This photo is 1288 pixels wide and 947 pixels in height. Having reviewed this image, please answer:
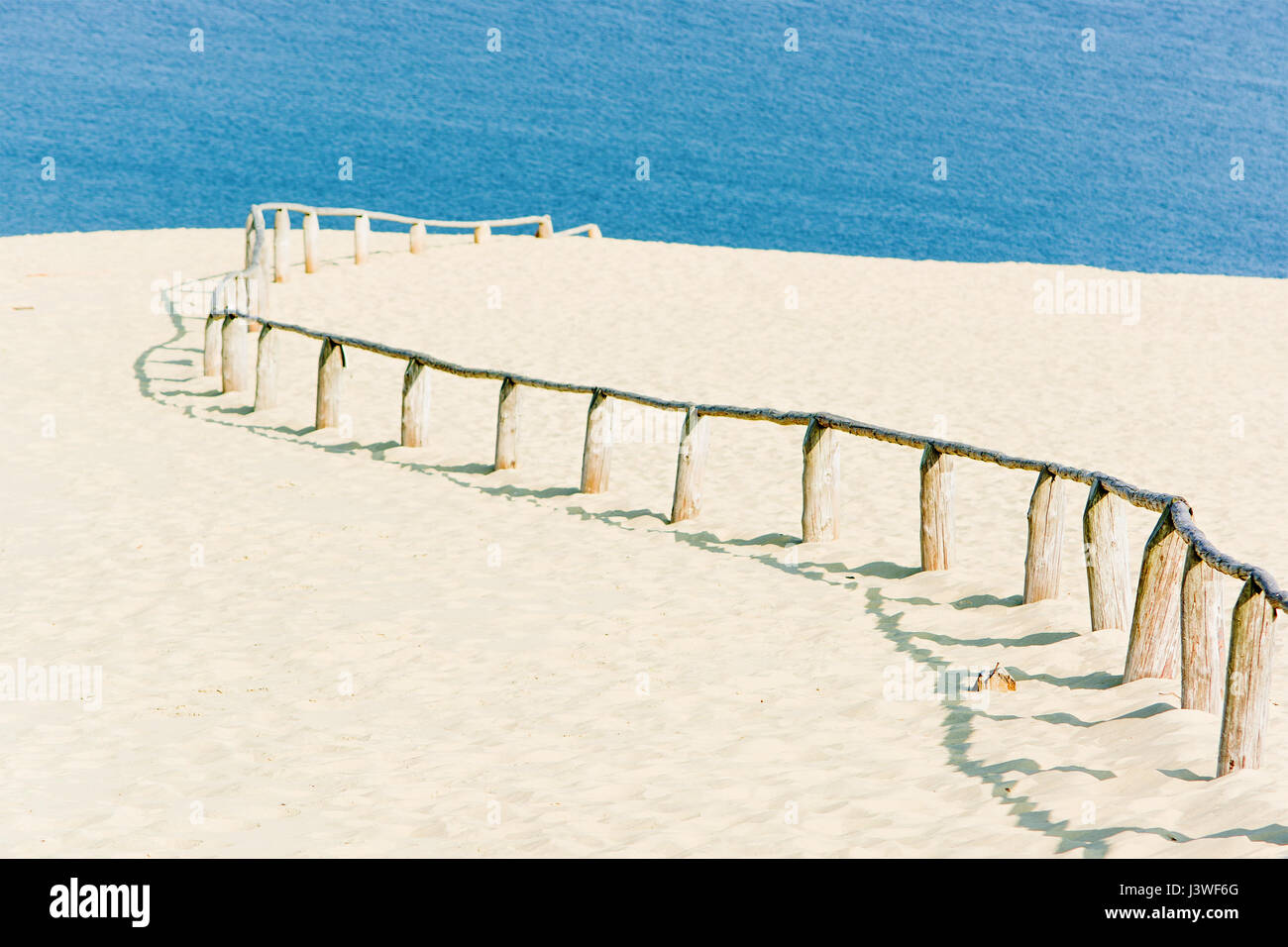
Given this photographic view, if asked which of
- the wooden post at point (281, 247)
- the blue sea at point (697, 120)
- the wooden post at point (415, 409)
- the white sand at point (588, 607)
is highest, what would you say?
the blue sea at point (697, 120)

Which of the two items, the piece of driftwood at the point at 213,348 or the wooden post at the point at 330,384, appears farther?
the piece of driftwood at the point at 213,348

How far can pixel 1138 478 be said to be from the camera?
37.1 feet

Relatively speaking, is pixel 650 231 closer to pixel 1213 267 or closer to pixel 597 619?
pixel 1213 267

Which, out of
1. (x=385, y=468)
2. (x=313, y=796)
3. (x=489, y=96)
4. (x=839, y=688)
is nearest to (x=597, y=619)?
(x=839, y=688)

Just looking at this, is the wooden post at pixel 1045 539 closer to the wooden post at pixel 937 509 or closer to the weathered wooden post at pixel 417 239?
the wooden post at pixel 937 509

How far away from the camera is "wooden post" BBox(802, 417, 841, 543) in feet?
29.4

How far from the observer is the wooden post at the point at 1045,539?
7.25m

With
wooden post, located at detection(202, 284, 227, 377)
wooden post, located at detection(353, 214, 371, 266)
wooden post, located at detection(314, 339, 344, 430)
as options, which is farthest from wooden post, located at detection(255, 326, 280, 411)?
wooden post, located at detection(353, 214, 371, 266)

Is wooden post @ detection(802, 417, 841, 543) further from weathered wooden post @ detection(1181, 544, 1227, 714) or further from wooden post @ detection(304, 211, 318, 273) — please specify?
wooden post @ detection(304, 211, 318, 273)

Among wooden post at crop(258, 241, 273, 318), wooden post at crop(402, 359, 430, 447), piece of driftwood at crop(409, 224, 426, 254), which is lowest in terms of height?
wooden post at crop(402, 359, 430, 447)

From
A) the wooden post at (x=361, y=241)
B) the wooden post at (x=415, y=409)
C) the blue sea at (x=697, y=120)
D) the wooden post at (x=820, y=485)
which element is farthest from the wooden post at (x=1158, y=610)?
the blue sea at (x=697, y=120)

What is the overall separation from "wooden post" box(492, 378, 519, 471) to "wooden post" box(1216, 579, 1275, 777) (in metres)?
7.28

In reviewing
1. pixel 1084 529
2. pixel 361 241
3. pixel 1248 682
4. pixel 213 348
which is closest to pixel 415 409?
pixel 213 348

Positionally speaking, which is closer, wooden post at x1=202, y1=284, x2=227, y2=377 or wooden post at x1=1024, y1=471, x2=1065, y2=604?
wooden post at x1=1024, y1=471, x2=1065, y2=604
